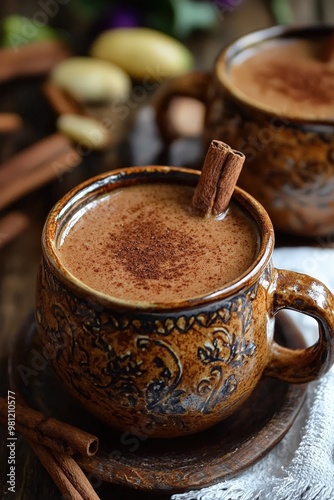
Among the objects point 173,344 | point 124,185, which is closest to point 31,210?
point 124,185

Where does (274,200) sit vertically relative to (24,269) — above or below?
above

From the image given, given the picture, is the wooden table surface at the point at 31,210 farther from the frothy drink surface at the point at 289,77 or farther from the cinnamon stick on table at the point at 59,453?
the frothy drink surface at the point at 289,77

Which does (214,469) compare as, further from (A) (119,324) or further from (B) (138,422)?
(A) (119,324)

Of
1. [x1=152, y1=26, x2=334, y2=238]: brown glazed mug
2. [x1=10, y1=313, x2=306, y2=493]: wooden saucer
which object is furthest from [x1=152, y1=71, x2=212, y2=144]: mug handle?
[x1=10, y1=313, x2=306, y2=493]: wooden saucer

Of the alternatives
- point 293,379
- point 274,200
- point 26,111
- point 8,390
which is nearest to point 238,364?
point 293,379

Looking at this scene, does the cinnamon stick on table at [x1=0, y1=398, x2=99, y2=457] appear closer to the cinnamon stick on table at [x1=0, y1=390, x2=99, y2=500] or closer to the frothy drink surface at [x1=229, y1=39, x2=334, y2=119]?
the cinnamon stick on table at [x1=0, y1=390, x2=99, y2=500]
